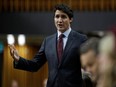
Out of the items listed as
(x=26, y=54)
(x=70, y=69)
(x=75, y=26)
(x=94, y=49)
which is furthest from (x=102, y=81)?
(x=26, y=54)

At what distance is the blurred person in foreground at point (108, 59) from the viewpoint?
1.49 m

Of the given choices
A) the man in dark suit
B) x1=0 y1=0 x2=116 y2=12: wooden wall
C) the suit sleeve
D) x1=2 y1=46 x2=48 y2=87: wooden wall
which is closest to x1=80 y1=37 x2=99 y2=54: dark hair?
the man in dark suit

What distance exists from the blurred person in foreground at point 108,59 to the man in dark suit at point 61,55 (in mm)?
1932

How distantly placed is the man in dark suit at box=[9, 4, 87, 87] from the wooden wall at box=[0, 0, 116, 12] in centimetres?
689

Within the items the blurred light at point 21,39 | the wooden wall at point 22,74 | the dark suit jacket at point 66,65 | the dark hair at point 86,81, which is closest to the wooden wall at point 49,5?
the blurred light at point 21,39

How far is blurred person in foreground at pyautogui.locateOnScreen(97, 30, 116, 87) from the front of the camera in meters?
1.49

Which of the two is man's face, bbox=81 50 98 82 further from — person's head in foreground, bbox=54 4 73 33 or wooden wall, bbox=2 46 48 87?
wooden wall, bbox=2 46 48 87

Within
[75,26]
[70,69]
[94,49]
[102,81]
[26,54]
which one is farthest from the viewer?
[26,54]

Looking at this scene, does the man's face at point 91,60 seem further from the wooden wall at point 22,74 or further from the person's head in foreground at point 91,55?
the wooden wall at point 22,74

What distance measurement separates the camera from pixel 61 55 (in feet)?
11.7

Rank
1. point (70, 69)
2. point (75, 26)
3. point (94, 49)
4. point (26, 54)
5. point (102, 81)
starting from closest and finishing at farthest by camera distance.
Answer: point (102, 81) → point (94, 49) → point (70, 69) → point (75, 26) → point (26, 54)

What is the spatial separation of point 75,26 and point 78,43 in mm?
6778

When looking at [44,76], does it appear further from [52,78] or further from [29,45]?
[52,78]

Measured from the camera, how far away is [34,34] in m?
10.7
